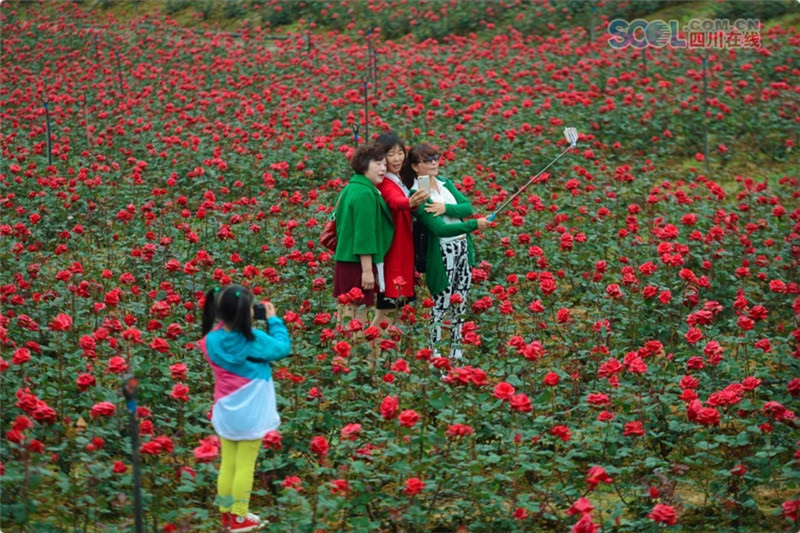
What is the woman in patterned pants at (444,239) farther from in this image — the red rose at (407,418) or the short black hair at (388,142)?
the red rose at (407,418)

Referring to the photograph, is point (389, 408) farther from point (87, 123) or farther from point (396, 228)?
point (87, 123)

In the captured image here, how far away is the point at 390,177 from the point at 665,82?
576 centimetres

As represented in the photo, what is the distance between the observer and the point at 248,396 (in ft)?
12.3

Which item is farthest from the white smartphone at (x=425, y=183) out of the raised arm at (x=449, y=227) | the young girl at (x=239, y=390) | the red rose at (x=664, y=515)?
the red rose at (x=664, y=515)

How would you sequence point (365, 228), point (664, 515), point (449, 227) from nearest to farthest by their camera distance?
point (664, 515) → point (365, 228) → point (449, 227)

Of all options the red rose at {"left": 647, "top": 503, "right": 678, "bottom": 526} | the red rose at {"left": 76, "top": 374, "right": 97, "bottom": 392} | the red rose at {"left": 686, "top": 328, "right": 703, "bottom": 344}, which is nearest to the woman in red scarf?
the red rose at {"left": 686, "top": 328, "right": 703, "bottom": 344}

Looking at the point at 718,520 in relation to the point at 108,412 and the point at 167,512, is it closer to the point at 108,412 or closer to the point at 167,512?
the point at 167,512

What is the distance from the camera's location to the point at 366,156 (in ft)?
17.1

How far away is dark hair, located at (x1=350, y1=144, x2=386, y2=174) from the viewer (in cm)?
520

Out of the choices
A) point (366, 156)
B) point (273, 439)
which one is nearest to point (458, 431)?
point (273, 439)

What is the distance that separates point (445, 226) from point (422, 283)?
1.17 metres

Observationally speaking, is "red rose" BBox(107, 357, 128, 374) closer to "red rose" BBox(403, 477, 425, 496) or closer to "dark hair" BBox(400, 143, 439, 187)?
"red rose" BBox(403, 477, 425, 496)

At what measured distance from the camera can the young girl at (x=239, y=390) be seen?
371 cm

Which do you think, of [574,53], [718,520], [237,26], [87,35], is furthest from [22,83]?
[718,520]
